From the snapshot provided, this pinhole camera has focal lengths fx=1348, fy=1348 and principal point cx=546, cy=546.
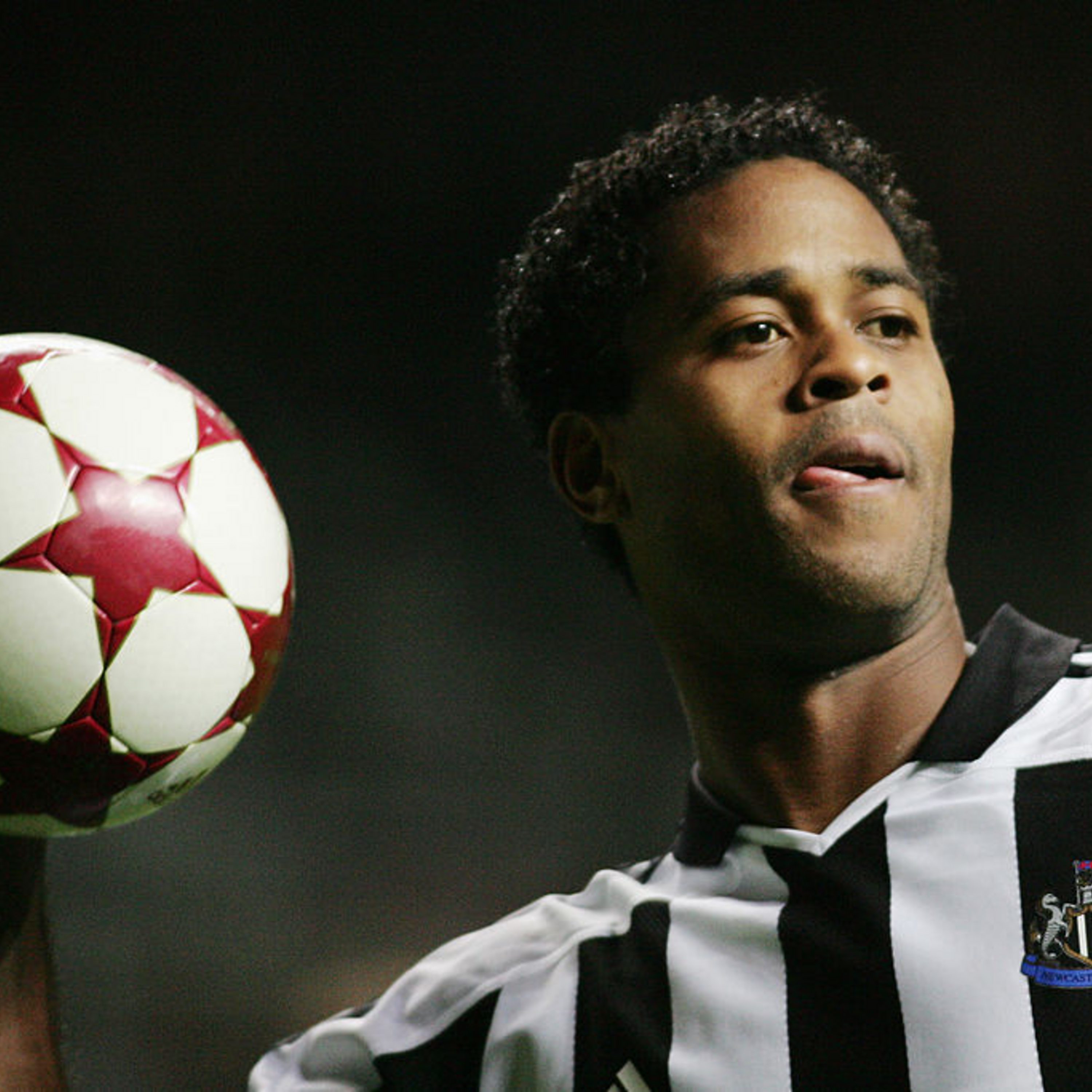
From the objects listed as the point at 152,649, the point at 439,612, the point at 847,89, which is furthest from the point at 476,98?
the point at 152,649

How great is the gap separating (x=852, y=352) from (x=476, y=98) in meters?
2.82

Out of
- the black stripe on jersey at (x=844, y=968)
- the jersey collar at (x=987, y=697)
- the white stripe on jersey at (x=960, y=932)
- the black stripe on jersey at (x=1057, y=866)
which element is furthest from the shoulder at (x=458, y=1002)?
the black stripe on jersey at (x=1057, y=866)

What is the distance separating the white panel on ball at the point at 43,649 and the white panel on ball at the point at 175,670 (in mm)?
32

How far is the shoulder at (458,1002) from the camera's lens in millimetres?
1715

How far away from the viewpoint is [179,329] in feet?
13.7

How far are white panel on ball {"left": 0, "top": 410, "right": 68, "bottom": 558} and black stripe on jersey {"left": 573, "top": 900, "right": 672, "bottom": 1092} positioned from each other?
0.86 meters

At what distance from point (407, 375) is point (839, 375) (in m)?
2.81

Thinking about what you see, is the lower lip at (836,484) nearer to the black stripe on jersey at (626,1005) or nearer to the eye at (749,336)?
the eye at (749,336)

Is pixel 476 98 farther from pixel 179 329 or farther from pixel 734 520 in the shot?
pixel 734 520

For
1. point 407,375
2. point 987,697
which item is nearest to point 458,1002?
point 987,697

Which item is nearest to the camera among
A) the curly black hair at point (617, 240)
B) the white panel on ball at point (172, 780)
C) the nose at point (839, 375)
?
the white panel on ball at point (172, 780)

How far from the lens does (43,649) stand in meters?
→ 1.23

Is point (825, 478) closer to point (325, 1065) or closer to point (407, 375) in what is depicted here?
point (325, 1065)

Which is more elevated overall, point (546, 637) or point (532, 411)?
point (532, 411)
